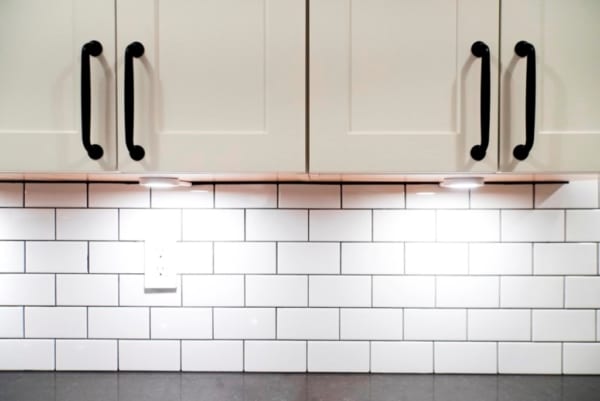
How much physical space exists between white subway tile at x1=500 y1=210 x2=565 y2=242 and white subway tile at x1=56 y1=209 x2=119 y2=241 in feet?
3.38

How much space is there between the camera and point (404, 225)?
116cm

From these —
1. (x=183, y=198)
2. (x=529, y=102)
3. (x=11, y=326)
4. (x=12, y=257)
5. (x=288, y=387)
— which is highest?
(x=529, y=102)

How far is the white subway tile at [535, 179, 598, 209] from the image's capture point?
3.75ft

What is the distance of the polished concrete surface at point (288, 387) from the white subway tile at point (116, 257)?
0.89ft

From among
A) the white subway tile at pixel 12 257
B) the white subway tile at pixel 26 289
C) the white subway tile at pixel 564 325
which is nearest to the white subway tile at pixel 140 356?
the white subway tile at pixel 26 289

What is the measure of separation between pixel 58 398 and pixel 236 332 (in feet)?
1.41

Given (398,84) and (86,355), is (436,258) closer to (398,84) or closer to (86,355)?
(398,84)

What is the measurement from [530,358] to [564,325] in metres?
0.12

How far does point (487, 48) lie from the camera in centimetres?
80

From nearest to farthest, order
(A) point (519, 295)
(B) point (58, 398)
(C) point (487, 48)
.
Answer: (C) point (487, 48)
(B) point (58, 398)
(A) point (519, 295)

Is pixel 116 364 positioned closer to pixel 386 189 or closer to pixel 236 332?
pixel 236 332

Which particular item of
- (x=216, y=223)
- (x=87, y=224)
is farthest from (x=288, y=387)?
(x=87, y=224)

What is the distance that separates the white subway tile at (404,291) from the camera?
1157 mm

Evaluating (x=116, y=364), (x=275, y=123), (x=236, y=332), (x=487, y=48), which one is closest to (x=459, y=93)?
(x=487, y=48)
